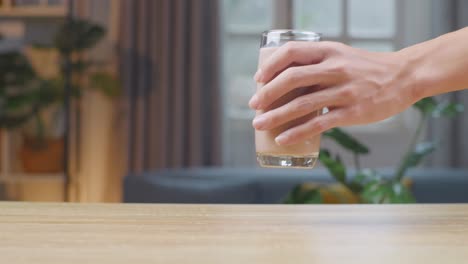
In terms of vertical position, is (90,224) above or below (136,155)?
above

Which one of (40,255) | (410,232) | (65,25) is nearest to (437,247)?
(410,232)

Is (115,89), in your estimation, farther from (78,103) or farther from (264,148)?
(264,148)

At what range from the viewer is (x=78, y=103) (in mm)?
4500

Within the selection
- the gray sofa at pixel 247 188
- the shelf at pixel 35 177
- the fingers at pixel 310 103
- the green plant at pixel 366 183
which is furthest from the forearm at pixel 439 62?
the shelf at pixel 35 177

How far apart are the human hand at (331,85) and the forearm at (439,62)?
10mm

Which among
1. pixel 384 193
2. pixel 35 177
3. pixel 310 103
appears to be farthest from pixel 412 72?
pixel 35 177

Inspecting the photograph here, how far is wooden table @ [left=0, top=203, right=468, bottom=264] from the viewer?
1.87ft

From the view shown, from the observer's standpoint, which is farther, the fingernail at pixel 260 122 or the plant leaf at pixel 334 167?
the plant leaf at pixel 334 167

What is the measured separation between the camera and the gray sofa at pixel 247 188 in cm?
286

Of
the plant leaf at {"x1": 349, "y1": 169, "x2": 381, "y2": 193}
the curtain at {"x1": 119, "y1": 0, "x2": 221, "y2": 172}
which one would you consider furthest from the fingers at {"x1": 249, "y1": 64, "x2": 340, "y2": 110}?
the curtain at {"x1": 119, "y1": 0, "x2": 221, "y2": 172}

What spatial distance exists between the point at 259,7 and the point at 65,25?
134 centimetres

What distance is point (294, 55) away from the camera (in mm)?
960

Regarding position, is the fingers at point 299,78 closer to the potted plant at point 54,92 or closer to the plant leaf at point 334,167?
the plant leaf at point 334,167

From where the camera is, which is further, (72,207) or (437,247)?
(72,207)
